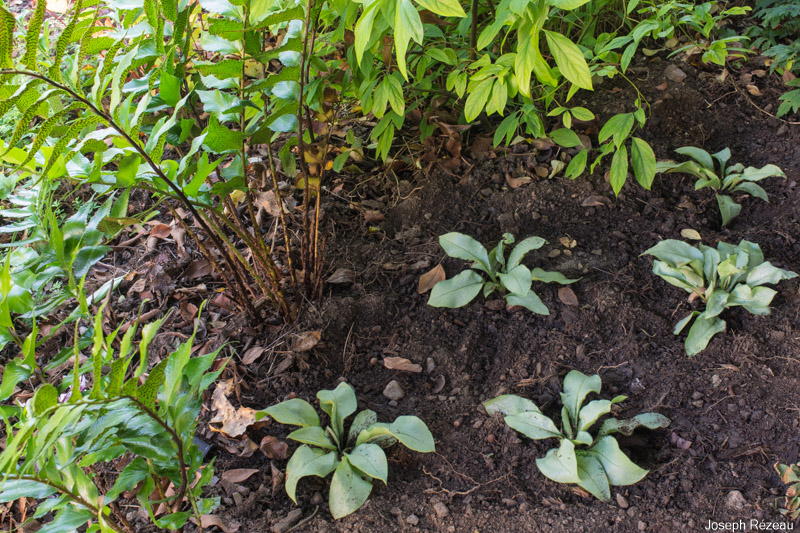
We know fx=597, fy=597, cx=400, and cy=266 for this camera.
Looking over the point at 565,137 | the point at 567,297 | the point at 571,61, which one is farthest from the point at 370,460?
the point at 565,137

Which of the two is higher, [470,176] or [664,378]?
[470,176]

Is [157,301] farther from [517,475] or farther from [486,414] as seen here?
[517,475]

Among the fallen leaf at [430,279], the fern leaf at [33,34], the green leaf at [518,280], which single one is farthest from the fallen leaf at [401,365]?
the fern leaf at [33,34]

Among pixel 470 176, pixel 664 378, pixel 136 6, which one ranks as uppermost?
pixel 136 6

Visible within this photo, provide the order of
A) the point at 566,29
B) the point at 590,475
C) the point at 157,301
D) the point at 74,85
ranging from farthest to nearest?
the point at 566,29 → the point at 157,301 → the point at 590,475 → the point at 74,85

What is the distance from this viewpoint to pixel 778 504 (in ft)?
5.06

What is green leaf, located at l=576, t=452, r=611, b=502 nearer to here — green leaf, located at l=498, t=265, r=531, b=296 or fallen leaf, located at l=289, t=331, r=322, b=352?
green leaf, located at l=498, t=265, r=531, b=296

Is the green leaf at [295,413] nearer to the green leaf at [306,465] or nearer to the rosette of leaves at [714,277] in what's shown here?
the green leaf at [306,465]

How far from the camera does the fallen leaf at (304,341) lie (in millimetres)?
2041

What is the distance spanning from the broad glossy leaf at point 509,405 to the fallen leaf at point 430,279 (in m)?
0.54

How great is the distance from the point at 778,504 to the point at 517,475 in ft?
2.18

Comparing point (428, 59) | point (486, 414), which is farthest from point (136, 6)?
point (486, 414)

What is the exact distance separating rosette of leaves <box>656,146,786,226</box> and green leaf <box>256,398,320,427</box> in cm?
171

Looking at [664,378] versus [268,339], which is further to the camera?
[268,339]
